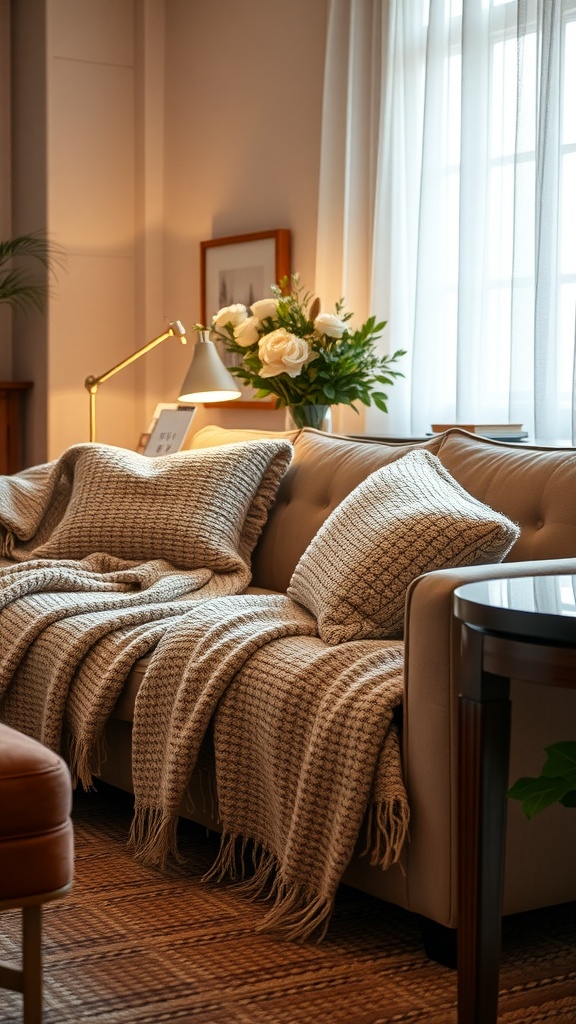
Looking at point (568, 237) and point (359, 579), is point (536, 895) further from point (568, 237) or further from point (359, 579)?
point (568, 237)

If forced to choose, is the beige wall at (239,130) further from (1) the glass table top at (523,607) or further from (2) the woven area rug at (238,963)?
(1) the glass table top at (523,607)

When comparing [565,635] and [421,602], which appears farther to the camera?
[421,602]

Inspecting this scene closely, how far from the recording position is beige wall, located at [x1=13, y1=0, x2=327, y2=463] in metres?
5.03

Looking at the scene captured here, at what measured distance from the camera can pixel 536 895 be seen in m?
2.01

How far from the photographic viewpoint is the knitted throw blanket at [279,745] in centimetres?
196

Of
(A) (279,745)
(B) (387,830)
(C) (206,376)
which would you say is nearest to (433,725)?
(B) (387,830)

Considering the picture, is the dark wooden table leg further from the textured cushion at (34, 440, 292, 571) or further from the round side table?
the textured cushion at (34, 440, 292, 571)

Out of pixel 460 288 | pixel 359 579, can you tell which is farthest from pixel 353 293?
pixel 359 579

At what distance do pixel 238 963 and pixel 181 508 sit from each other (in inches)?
53.2

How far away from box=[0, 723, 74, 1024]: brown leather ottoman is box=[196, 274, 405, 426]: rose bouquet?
198 cm

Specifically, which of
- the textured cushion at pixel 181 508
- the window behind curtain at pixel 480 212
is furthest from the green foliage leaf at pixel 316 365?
the textured cushion at pixel 181 508

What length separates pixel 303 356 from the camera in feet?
11.3

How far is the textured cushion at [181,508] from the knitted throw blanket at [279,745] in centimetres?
51

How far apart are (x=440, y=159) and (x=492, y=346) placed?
633mm
